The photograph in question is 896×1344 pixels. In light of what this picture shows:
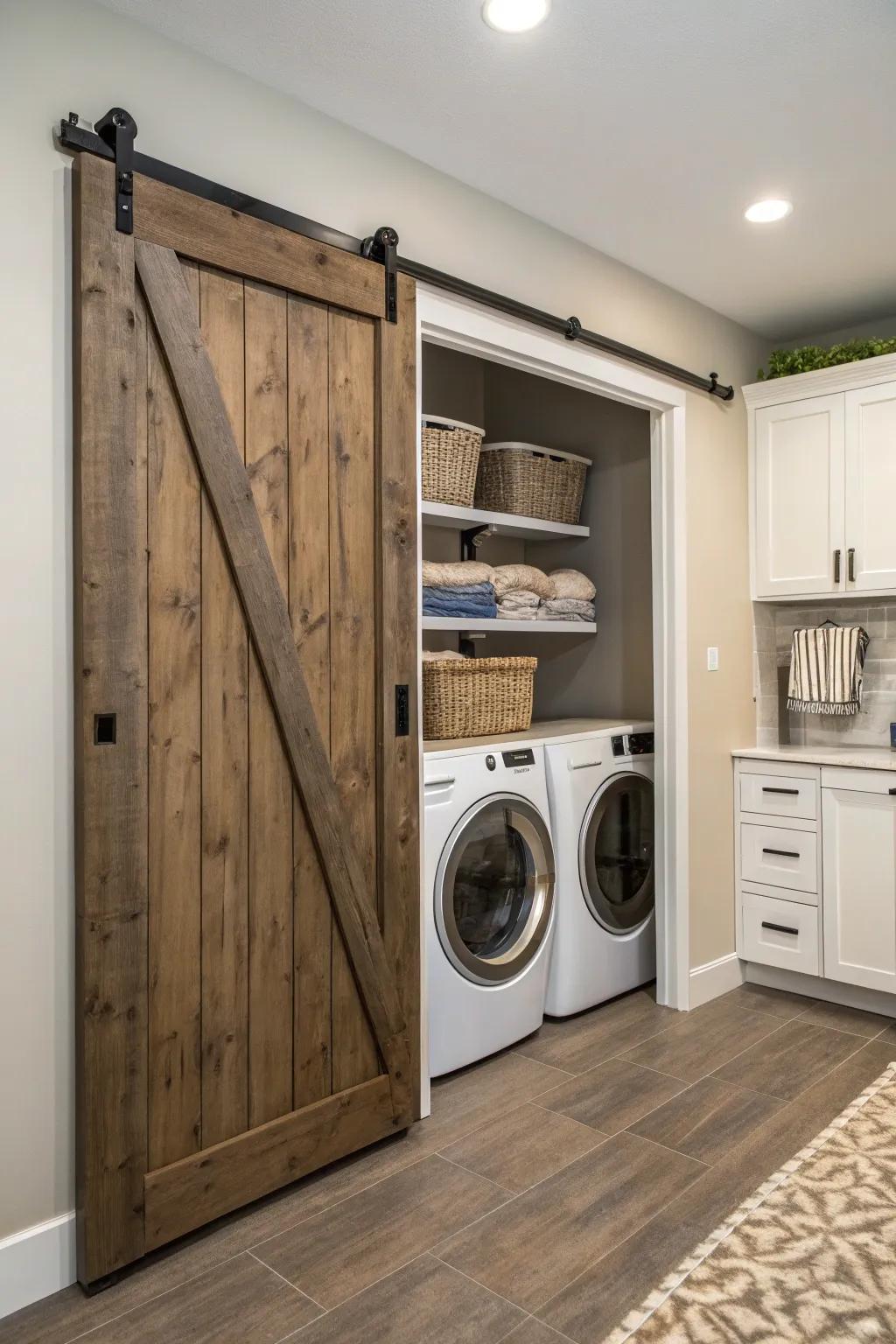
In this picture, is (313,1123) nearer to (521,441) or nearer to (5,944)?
(5,944)

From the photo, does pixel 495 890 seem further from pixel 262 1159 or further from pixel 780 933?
pixel 780 933

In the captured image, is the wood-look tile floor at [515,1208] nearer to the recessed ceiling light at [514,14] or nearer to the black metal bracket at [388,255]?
the black metal bracket at [388,255]

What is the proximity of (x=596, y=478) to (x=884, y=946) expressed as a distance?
210 cm

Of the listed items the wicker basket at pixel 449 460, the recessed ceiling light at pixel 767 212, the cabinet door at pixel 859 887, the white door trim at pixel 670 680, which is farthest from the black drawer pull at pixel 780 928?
the recessed ceiling light at pixel 767 212

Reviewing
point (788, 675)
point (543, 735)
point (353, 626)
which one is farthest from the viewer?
point (788, 675)

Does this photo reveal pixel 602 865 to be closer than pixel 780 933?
Yes

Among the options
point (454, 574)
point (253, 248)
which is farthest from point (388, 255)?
point (454, 574)

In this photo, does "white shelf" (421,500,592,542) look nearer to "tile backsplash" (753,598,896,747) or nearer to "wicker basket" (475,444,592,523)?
"wicker basket" (475,444,592,523)

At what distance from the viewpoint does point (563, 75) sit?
7.07 feet

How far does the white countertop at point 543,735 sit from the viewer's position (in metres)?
2.87

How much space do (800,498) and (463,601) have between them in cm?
148

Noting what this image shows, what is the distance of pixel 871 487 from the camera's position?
3455 millimetres

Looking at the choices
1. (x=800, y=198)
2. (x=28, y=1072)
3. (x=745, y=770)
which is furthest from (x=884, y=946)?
(x=28, y=1072)

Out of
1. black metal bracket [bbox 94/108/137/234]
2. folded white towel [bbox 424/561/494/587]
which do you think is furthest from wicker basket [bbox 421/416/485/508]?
black metal bracket [bbox 94/108/137/234]
